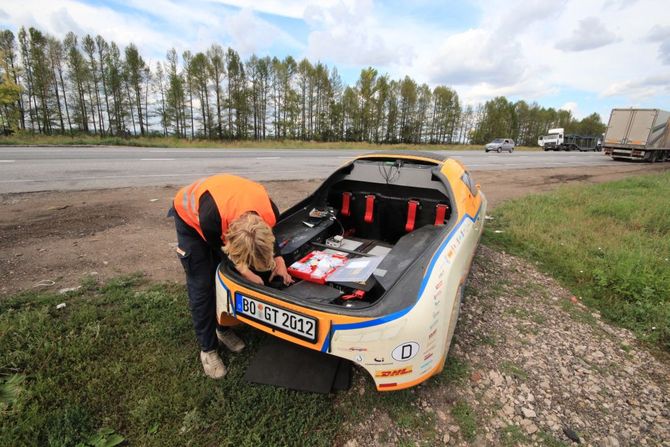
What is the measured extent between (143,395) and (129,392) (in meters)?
0.10

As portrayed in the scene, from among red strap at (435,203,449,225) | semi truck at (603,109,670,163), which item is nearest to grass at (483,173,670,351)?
red strap at (435,203,449,225)

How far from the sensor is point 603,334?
2.96 m

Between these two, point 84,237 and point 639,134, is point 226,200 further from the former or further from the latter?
point 639,134

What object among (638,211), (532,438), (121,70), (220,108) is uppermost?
(121,70)

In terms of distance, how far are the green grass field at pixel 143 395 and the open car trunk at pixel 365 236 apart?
66 centimetres

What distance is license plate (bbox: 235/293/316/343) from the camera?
192 cm

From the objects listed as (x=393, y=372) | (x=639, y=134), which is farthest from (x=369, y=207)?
(x=639, y=134)

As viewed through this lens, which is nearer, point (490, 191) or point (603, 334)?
point (603, 334)

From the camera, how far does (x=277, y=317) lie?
203cm

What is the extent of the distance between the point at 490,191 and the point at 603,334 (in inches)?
266

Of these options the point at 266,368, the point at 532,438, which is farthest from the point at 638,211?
the point at 266,368

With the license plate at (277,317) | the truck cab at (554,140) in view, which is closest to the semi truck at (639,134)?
the truck cab at (554,140)

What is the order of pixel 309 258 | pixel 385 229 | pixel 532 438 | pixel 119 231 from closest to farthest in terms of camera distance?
pixel 532 438, pixel 309 258, pixel 385 229, pixel 119 231

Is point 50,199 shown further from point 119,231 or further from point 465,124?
point 465,124
